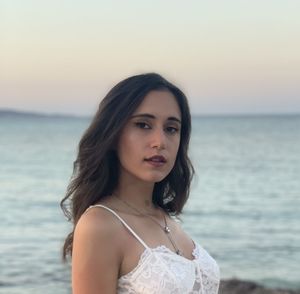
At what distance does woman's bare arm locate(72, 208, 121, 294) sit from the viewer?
8.57 feet

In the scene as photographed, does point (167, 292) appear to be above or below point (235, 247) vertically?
above

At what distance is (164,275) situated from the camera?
8.85 feet

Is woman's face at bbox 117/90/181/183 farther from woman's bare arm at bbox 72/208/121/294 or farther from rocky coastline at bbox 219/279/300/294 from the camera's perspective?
rocky coastline at bbox 219/279/300/294

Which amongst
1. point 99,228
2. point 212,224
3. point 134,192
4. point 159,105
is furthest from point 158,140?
point 212,224

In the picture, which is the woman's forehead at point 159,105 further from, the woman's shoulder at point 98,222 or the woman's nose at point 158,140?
the woman's shoulder at point 98,222

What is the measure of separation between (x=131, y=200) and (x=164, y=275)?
333 millimetres

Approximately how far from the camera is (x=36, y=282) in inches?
524

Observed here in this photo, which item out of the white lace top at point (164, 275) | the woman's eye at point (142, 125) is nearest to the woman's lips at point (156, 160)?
the woman's eye at point (142, 125)

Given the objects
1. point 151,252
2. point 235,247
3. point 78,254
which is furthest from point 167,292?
point 235,247

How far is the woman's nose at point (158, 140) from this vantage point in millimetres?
2766

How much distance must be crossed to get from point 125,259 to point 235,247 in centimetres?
1587

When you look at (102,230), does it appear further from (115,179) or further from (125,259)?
(115,179)

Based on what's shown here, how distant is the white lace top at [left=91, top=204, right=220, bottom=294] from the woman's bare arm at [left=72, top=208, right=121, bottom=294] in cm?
7

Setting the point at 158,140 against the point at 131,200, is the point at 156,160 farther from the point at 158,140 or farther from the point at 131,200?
the point at 131,200
